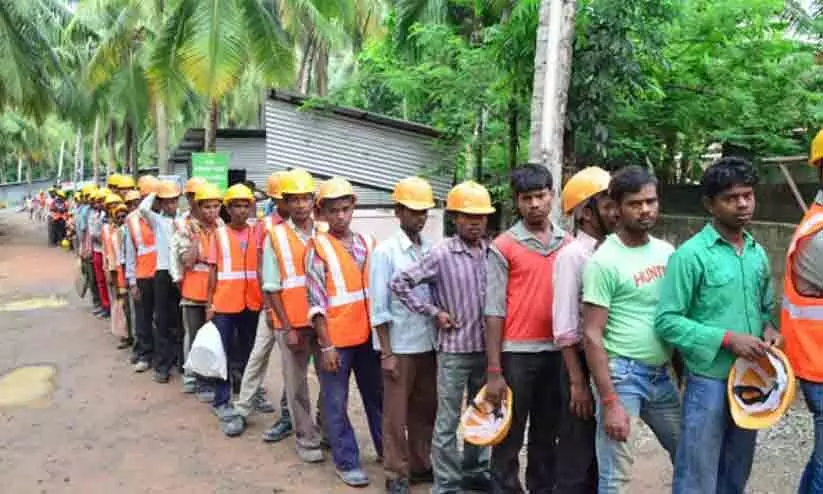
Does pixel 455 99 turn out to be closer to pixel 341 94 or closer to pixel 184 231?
pixel 184 231

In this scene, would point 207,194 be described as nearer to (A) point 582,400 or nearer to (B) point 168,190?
(B) point 168,190

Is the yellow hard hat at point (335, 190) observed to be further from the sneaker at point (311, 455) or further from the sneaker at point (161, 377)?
the sneaker at point (161, 377)

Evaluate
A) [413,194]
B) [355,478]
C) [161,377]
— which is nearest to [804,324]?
[413,194]

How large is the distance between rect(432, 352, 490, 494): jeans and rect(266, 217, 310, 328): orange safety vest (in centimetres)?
129

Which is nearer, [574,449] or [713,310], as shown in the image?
[713,310]

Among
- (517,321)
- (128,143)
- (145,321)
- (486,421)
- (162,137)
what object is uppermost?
(128,143)

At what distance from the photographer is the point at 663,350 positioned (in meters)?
3.00

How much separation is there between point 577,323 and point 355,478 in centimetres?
204

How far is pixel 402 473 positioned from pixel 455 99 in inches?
232

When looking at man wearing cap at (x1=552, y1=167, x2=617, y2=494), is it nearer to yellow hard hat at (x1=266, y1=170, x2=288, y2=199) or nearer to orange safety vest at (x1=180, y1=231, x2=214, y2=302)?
yellow hard hat at (x1=266, y1=170, x2=288, y2=199)

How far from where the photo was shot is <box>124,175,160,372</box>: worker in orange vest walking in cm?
735

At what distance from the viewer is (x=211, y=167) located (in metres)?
12.1

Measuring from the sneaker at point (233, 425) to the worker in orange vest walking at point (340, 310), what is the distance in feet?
4.07

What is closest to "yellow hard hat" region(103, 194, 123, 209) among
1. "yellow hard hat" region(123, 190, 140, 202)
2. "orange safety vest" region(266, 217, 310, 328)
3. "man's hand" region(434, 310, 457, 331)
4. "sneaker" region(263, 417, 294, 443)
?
"yellow hard hat" region(123, 190, 140, 202)
